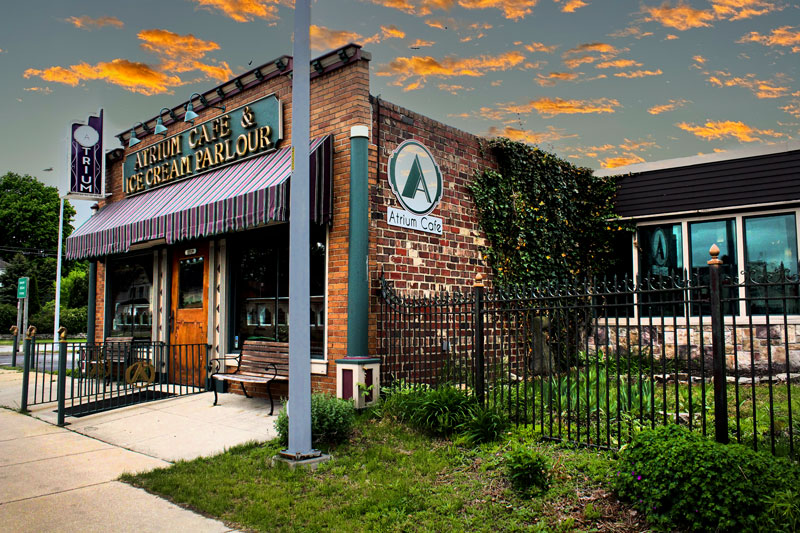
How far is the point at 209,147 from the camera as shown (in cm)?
1077

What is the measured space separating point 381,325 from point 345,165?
7.51 feet

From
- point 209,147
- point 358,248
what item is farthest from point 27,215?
point 358,248

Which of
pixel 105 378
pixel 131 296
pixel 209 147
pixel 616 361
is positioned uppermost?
pixel 209 147

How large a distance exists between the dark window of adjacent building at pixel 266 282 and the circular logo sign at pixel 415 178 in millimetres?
1310

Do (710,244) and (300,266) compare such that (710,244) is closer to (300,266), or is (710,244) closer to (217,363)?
(300,266)

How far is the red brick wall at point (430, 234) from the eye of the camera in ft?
28.0

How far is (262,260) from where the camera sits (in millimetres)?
9953

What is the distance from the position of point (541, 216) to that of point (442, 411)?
5.90 m

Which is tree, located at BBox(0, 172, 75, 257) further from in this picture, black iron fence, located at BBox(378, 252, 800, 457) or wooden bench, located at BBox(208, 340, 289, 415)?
black iron fence, located at BBox(378, 252, 800, 457)

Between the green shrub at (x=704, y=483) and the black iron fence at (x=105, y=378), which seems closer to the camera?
the green shrub at (x=704, y=483)

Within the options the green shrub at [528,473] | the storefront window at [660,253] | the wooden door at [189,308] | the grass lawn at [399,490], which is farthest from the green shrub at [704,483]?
the storefront window at [660,253]

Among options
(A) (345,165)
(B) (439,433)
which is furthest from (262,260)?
(B) (439,433)

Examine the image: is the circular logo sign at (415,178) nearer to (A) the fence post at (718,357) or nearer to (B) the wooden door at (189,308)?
(B) the wooden door at (189,308)

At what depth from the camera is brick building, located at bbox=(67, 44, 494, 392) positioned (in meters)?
8.38
